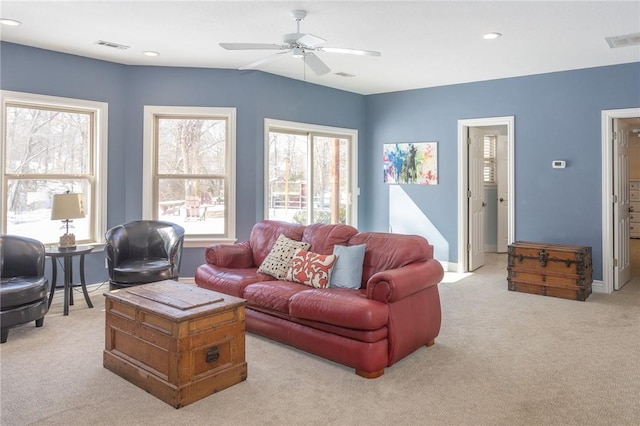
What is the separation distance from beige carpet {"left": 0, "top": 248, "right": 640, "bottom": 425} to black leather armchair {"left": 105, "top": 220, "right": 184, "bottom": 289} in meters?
0.51

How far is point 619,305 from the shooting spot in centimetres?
484

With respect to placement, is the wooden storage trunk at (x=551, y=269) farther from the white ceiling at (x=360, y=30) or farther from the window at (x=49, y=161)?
the window at (x=49, y=161)

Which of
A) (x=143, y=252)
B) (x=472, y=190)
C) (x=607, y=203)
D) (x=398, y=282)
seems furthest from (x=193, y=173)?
(x=607, y=203)

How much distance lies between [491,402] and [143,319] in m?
2.16

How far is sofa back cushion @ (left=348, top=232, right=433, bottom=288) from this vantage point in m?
3.65

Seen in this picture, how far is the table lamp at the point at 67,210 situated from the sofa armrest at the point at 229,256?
1.35 meters

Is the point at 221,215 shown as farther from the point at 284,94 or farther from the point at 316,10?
the point at 316,10

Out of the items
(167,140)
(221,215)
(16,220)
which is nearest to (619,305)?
(221,215)

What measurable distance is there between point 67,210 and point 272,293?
7.76 ft

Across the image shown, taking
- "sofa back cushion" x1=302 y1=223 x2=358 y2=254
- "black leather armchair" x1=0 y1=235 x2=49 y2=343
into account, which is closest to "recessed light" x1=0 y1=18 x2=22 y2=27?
"black leather armchair" x1=0 y1=235 x2=49 y2=343

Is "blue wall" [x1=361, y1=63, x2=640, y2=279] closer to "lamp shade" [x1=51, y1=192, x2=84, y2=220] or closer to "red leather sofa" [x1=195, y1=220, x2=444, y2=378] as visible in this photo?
"red leather sofa" [x1=195, y1=220, x2=444, y2=378]

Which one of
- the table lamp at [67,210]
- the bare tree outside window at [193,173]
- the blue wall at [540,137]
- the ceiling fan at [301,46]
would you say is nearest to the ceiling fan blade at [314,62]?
the ceiling fan at [301,46]

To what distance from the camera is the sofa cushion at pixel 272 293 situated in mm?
3527

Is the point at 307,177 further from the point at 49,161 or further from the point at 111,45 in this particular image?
the point at 49,161
